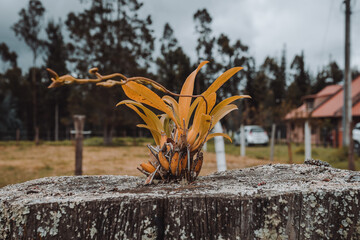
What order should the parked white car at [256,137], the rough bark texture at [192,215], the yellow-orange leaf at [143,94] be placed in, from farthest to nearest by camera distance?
the parked white car at [256,137]
the yellow-orange leaf at [143,94]
the rough bark texture at [192,215]

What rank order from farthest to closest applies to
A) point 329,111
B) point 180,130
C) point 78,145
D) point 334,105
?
1. point 334,105
2. point 329,111
3. point 78,145
4. point 180,130

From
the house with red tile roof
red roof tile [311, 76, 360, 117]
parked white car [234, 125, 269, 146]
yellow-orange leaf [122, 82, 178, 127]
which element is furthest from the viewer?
red roof tile [311, 76, 360, 117]

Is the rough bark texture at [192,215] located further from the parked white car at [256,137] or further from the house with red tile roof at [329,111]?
the parked white car at [256,137]

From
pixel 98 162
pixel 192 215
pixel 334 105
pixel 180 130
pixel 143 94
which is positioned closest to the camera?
pixel 192 215

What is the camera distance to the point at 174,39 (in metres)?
6.57

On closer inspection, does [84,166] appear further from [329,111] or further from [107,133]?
[329,111]

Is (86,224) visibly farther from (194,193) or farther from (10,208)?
(194,193)

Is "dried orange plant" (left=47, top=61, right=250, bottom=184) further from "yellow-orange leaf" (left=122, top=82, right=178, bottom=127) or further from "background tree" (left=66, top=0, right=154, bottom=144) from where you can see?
"background tree" (left=66, top=0, right=154, bottom=144)

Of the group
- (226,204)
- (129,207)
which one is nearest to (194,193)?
(226,204)

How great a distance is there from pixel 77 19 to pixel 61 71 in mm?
3847

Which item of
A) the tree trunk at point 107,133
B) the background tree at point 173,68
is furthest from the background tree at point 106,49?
the background tree at point 173,68

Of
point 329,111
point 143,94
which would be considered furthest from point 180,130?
point 329,111

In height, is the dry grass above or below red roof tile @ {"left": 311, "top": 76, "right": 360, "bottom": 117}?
below

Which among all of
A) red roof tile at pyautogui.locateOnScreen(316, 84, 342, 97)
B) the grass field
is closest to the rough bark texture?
the grass field
